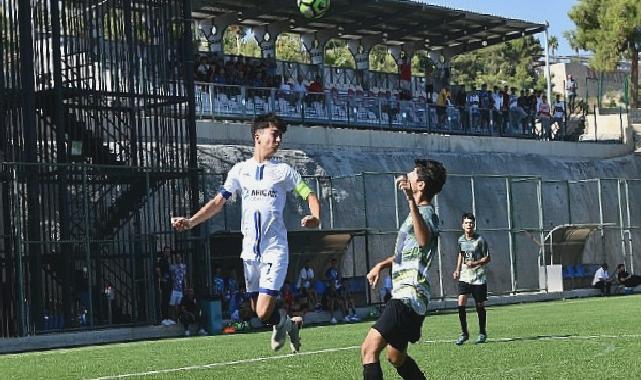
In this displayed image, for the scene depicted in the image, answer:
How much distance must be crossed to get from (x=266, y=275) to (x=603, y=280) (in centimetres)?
3149

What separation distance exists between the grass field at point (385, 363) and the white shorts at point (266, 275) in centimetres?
138

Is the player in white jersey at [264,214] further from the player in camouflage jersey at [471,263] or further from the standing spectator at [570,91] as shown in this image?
the standing spectator at [570,91]

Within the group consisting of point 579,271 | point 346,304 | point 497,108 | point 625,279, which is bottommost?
point 625,279

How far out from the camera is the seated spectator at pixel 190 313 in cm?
2931

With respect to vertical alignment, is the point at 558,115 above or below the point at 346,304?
above

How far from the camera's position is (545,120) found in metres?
51.8

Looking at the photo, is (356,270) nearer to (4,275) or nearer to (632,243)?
(4,275)

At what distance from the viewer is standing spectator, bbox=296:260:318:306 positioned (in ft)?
108

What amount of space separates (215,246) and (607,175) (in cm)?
2430

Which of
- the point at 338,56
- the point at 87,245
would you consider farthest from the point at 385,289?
the point at 338,56

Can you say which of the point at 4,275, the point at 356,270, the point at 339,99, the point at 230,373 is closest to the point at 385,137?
the point at 339,99

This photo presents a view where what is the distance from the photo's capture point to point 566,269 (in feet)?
141

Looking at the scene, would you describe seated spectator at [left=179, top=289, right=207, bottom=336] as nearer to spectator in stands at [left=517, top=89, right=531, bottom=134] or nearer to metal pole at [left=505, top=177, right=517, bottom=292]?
metal pole at [left=505, top=177, right=517, bottom=292]

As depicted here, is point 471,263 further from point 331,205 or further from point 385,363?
point 331,205
